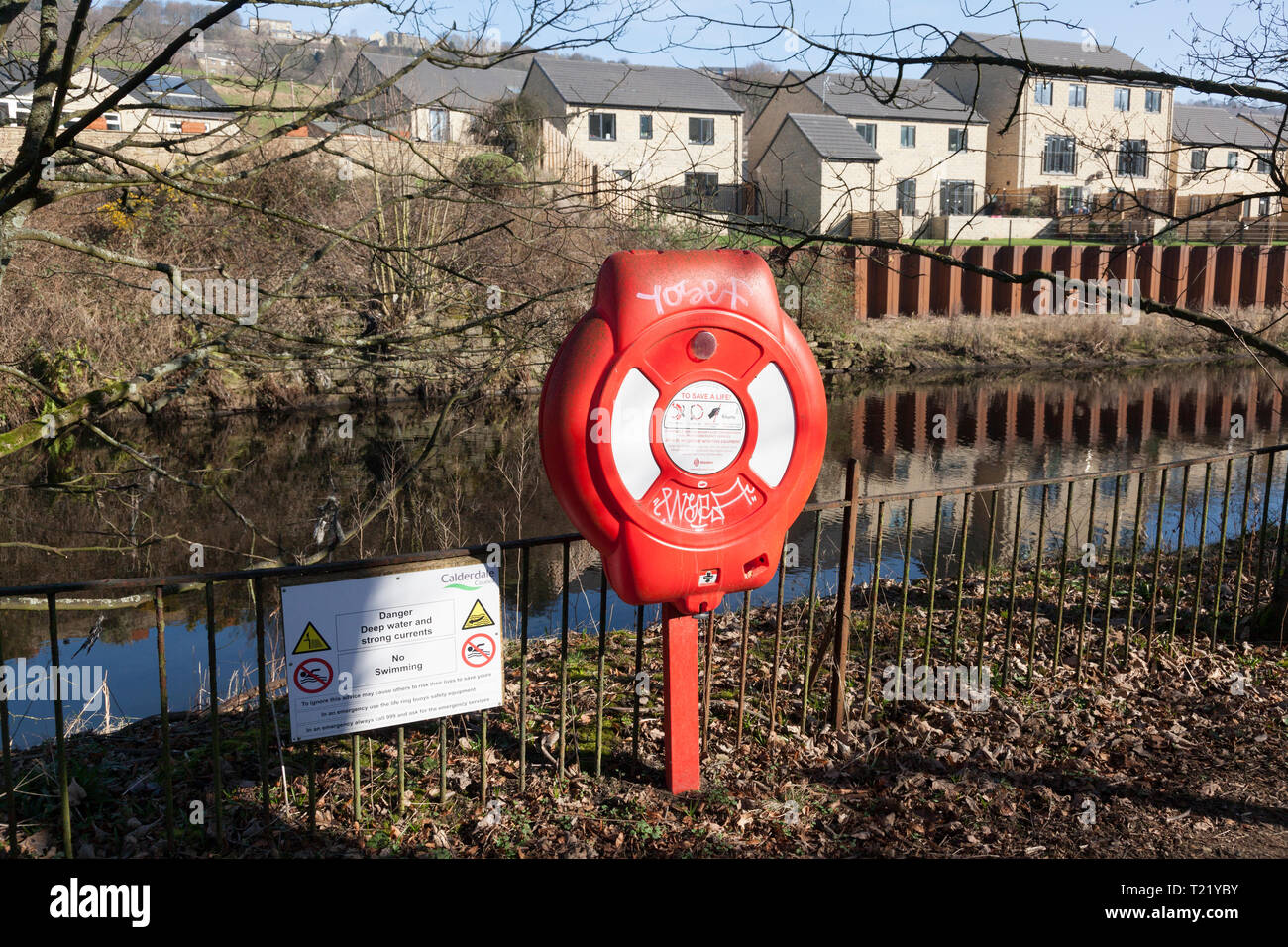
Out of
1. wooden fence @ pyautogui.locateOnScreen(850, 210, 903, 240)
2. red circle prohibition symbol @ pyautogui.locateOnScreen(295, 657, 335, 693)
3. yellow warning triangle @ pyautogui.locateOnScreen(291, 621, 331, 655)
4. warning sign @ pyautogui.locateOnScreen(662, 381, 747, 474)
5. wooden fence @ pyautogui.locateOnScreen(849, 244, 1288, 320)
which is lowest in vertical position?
red circle prohibition symbol @ pyautogui.locateOnScreen(295, 657, 335, 693)

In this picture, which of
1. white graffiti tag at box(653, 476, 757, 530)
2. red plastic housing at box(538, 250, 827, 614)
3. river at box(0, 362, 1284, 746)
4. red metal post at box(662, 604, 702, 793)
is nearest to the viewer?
red plastic housing at box(538, 250, 827, 614)

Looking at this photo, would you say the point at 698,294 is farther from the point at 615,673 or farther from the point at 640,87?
the point at 640,87

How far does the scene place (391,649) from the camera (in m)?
3.40

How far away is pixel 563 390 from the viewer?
3.09 m

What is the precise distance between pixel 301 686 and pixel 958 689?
9.84ft

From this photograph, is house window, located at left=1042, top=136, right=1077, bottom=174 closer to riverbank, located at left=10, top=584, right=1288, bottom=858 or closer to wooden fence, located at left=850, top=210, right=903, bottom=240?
wooden fence, located at left=850, top=210, right=903, bottom=240

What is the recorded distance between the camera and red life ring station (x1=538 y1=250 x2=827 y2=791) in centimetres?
309

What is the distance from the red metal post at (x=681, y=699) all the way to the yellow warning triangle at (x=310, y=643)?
1097mm

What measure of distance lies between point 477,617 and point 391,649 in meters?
0.30

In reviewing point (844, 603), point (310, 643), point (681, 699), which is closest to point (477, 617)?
point (310, 643)

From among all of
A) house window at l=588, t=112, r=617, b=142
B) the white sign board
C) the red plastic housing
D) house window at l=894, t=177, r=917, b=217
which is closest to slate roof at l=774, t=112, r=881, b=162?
house window at l=588, t=112, r=617, b=142

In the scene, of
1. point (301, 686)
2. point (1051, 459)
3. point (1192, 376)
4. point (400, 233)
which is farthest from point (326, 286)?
point (1192, 376)

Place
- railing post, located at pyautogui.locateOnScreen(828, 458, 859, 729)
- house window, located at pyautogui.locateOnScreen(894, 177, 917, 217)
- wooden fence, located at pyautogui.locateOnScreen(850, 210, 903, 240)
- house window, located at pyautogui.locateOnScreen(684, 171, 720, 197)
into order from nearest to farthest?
railing post, located at pyautogui.locateOnScreen(828, 458, 859, 729)
house window, located at pyautogui.locateOnScreen(894, 177, 917, 217)
house window, located at pyautogui.locateOnScreen(684, 171, 720, 197)
wooden fence, located at pyautogui.locateOnScreen(850, 210, 903, 240)

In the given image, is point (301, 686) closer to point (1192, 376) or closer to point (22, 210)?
point (22, 210)
